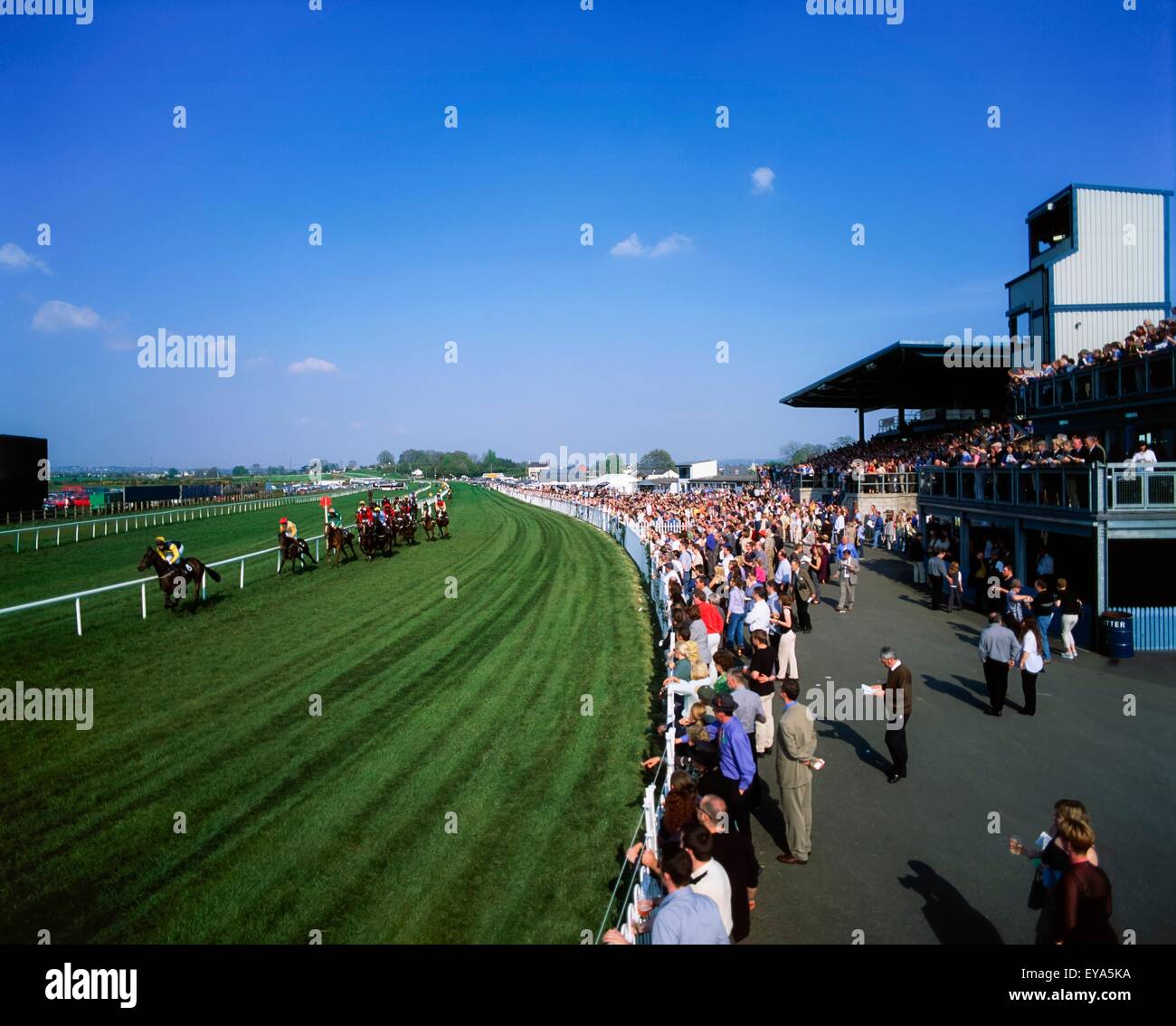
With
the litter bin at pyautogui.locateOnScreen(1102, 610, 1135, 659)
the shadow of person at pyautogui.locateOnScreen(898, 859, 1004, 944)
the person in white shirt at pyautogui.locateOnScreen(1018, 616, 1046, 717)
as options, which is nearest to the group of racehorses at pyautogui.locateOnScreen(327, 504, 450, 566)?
the person in white shirt at pyautogui.locateOnScreen(1018, 616, 1046, 717)

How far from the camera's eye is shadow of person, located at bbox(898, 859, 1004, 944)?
4422 millimetres

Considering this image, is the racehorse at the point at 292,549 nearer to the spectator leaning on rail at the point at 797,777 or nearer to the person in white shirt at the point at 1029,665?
the spectator leaning on rail at the point at 797,777

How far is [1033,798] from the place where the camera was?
6.26 m

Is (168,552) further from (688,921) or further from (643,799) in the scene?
(688,921)

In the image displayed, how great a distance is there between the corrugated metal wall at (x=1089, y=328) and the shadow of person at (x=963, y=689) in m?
17.6

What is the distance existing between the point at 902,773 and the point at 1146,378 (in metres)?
12.3

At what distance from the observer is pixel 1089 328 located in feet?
74.3

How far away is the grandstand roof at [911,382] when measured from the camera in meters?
26.8

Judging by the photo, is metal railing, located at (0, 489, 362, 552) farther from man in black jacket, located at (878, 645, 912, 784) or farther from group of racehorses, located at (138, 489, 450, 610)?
man in black jacket, located at (878, 645, 912, 784)

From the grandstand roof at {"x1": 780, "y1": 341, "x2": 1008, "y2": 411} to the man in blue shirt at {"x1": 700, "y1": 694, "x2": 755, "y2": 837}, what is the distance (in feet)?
77.2

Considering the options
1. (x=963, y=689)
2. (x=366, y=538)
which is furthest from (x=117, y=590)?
(x=963, y=689)

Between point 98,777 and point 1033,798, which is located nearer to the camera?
point 1033,798
